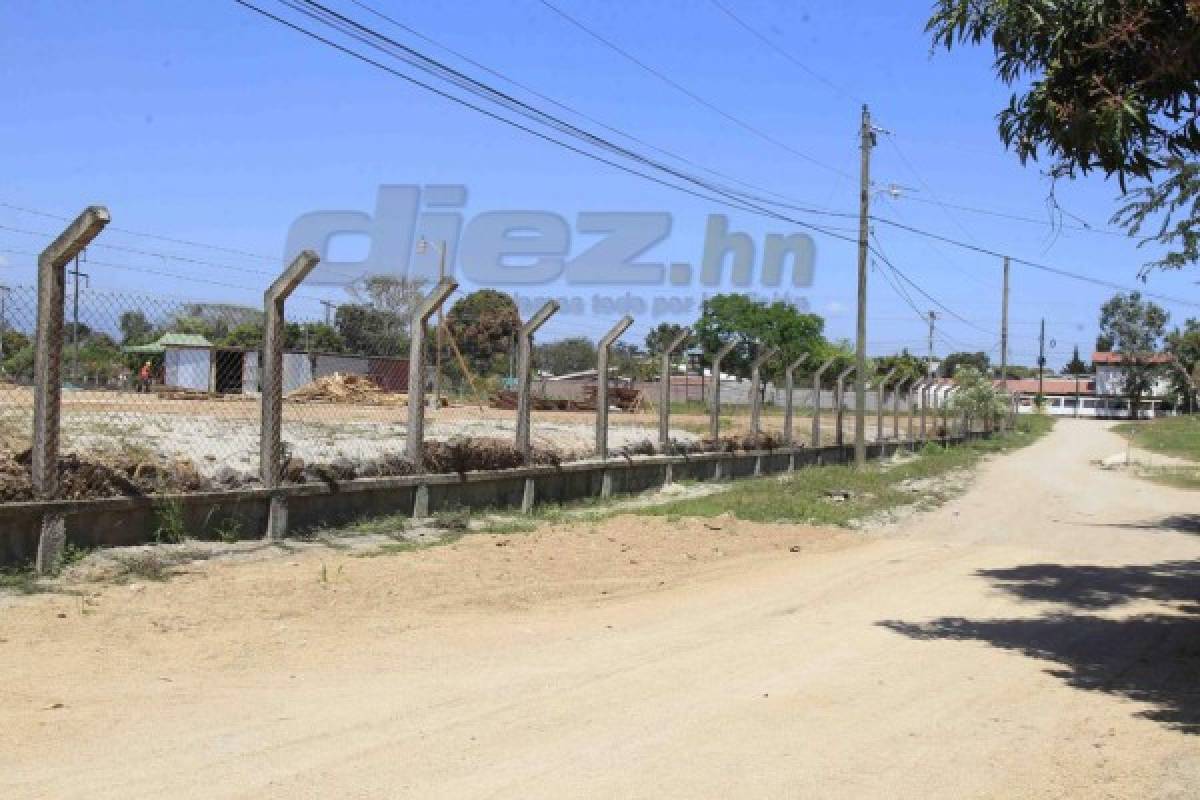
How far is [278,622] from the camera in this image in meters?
6.84

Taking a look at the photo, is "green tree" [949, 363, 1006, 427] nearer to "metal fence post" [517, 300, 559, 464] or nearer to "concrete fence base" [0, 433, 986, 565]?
"concrete fence base" [0, 433, 986, 565]

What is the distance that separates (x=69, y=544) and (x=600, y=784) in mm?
4877

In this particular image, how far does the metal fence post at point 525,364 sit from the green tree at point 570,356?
40.3m

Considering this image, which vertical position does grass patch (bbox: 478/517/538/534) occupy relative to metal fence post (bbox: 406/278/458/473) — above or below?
below

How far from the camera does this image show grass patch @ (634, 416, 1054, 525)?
13.8m

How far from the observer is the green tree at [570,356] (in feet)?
180

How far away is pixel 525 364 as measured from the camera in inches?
496

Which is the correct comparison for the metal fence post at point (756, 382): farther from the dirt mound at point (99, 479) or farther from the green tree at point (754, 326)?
the green tree at point (754, 326)

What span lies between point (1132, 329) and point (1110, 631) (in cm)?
11058

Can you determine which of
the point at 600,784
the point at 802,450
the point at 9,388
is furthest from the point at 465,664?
the point at 802,450

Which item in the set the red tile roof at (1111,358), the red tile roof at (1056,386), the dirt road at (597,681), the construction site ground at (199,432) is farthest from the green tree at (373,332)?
the red tile roof at (1056,386)

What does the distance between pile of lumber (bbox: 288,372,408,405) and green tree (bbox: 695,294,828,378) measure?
44.3m

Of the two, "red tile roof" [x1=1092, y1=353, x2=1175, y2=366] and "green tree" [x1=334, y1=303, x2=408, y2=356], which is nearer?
"green tree" [x1=334, y1=303, x2=408, y2=356]

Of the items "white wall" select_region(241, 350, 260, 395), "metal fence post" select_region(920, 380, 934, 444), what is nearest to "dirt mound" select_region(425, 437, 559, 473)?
"white wall" select_region(241, 350, 260, 395)
